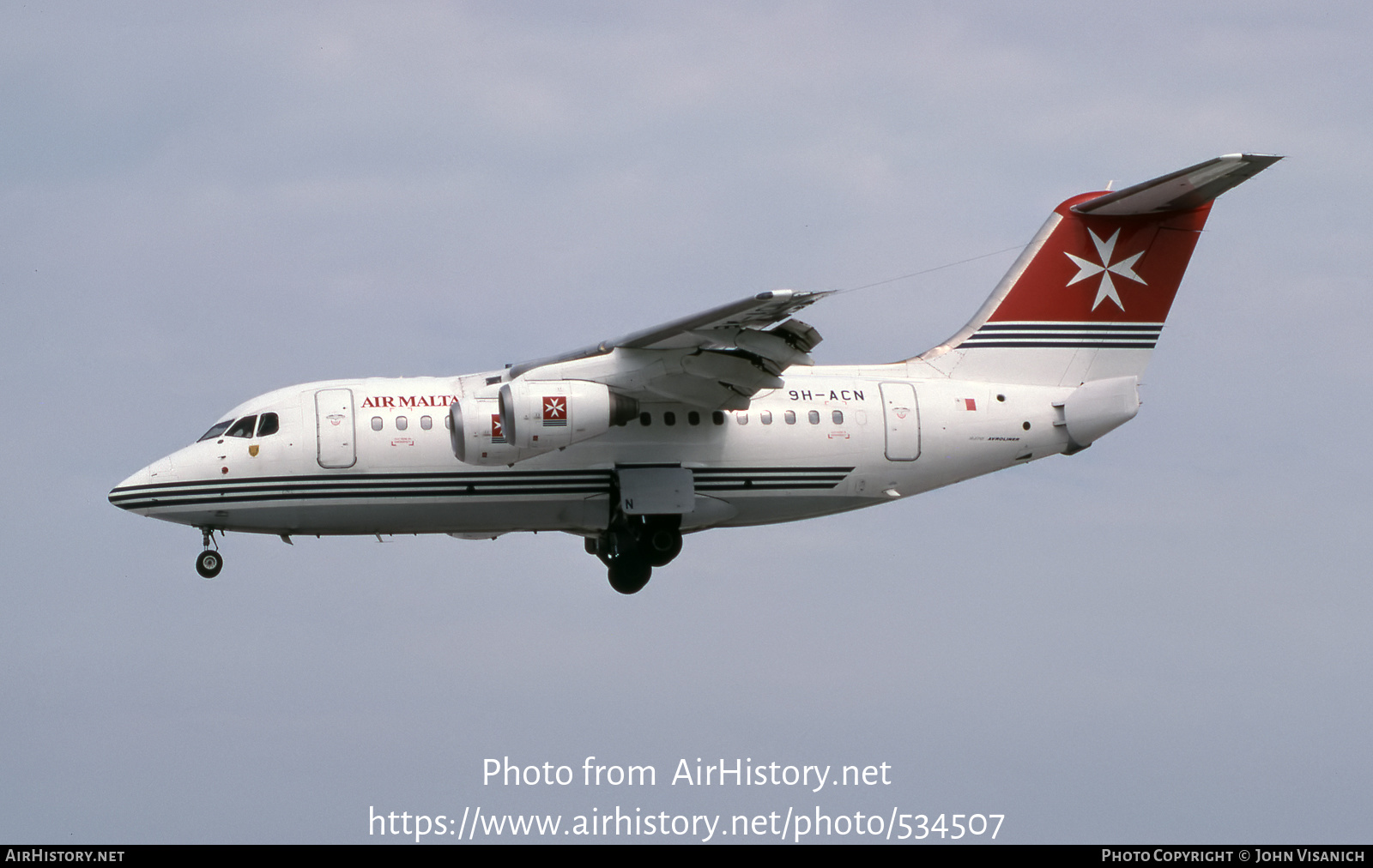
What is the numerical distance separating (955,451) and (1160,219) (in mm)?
3753

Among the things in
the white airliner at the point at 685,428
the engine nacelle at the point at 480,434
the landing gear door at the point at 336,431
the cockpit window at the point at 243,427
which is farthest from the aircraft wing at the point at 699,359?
the cockpit window at the point at 243,427

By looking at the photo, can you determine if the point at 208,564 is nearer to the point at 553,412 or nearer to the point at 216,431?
the point at 216,431

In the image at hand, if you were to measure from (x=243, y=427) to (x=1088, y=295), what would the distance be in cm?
953

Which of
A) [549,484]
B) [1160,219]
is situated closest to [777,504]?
[549,484]

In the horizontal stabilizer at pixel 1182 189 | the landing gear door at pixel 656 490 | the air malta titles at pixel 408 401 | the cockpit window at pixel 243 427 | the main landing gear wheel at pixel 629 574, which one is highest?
the horizontal stabilizer at pixel 1182 189

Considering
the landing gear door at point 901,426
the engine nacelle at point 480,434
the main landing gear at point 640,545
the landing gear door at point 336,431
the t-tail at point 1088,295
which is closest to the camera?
the engine nacelle at point 480,434

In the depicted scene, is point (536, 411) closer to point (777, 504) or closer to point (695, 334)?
point (695, 334)

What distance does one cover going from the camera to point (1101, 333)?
66.4ft

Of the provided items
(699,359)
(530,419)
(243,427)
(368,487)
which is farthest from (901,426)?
(243,427)

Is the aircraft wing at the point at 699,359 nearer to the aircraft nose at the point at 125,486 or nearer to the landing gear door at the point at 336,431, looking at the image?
the landing gear door at the point at 336,431

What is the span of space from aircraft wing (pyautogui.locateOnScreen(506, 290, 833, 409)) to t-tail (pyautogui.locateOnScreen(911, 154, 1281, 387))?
3.06 meters

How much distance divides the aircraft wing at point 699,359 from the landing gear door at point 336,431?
1730 mm

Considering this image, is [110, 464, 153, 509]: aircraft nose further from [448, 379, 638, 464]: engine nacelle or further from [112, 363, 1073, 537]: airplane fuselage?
[448, 379, 638, 464]: engine nacelle

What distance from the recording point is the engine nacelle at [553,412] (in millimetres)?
17328
